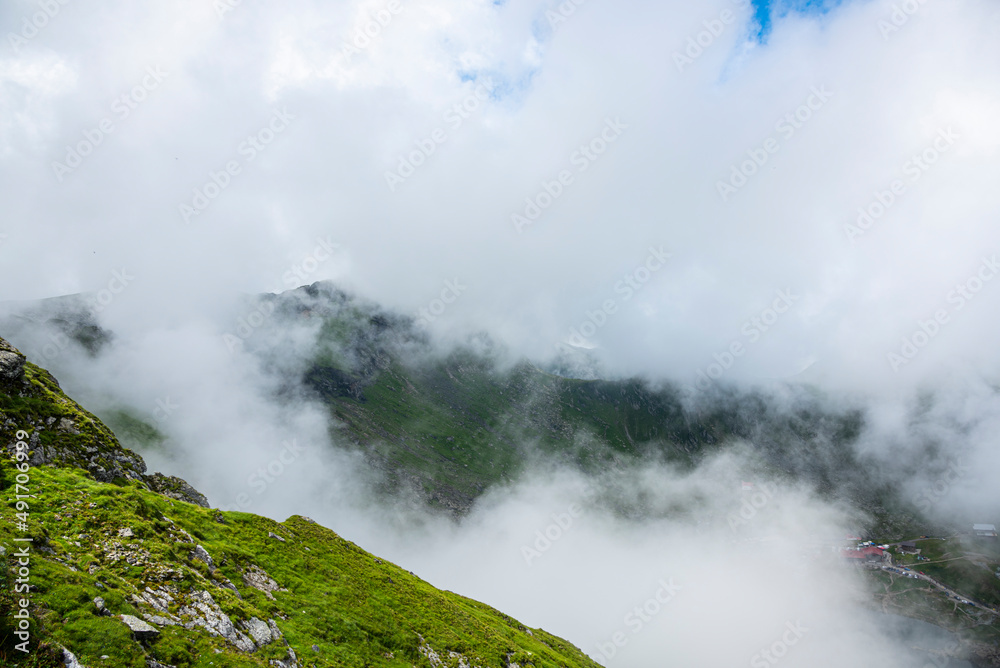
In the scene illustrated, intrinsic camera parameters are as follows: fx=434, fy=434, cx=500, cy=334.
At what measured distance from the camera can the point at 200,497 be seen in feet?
210

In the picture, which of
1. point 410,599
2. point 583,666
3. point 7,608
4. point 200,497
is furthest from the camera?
point 583,666

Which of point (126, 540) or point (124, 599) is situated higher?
point (126, 540)

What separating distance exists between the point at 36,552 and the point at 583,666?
3703 inches

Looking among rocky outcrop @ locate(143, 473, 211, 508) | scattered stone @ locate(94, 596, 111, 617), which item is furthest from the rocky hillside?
rocky outcrop @ locate(143, 473, 211, 508)

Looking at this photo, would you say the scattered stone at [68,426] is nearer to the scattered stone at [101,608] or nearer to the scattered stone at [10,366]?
the scattered stone at [10,366]

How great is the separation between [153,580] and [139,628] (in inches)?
256

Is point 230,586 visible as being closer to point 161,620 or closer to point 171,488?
point 161,620

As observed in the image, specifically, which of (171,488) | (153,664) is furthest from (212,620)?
(171,488)

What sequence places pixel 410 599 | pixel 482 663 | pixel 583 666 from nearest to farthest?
pixel 482 663
pixel 410 599
pixel 583 666

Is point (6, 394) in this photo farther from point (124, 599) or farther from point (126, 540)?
point (124, 599)

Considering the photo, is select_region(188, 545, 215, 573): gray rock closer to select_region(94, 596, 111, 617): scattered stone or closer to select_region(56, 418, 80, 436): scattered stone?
select_region(94, 596, 111, 617): scattered stone

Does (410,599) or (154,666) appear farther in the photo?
(410,599)

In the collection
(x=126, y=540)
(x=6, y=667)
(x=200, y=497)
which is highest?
(x=200, y=497)

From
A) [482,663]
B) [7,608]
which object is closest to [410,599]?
[482,663]
